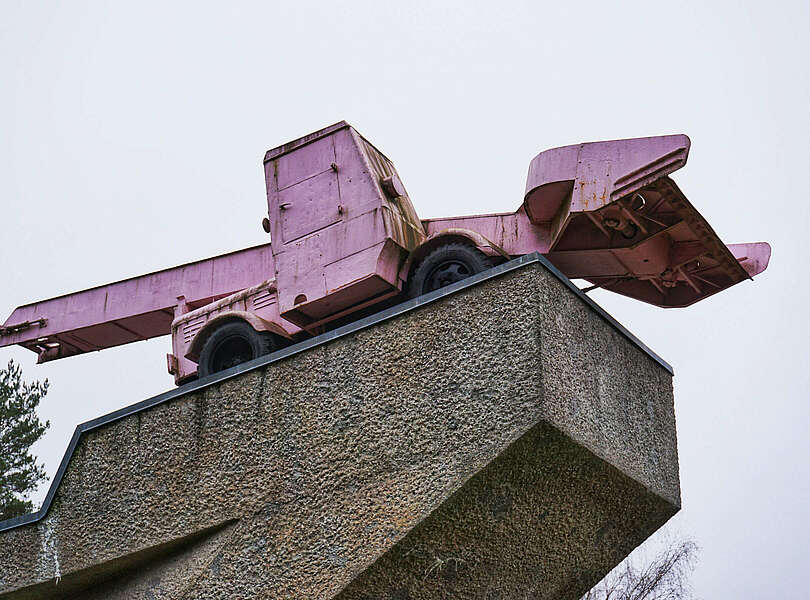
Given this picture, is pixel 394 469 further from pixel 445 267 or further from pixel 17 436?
pixel 17 436

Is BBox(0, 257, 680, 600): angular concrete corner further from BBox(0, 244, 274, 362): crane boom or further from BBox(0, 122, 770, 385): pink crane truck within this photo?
BBox(0, 244, 274, 362): crane boom

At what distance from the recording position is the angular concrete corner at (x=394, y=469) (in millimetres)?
5230

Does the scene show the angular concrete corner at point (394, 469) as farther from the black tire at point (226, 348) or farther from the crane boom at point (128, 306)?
the crane boom at point (128, 306)

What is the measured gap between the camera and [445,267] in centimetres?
653

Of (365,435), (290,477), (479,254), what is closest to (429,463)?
(365,435)

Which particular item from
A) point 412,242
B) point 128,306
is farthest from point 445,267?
point 128,306

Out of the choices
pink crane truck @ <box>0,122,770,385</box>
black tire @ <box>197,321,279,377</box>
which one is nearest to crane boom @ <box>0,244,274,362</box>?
pink crane truck @ <box>0,122,770,385</box>

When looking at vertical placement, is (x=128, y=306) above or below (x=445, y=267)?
above

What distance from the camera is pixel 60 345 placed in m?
8.48

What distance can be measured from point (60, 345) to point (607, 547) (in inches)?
175

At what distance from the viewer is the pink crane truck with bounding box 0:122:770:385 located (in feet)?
20.6

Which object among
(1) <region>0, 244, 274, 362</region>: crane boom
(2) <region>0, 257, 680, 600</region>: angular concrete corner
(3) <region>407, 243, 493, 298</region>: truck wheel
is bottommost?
(2) <region>0, 257, 680, 600</region>: angular concrete corner

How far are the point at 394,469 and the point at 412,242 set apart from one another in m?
1.85

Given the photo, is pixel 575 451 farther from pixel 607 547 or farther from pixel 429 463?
pixel 607 547
